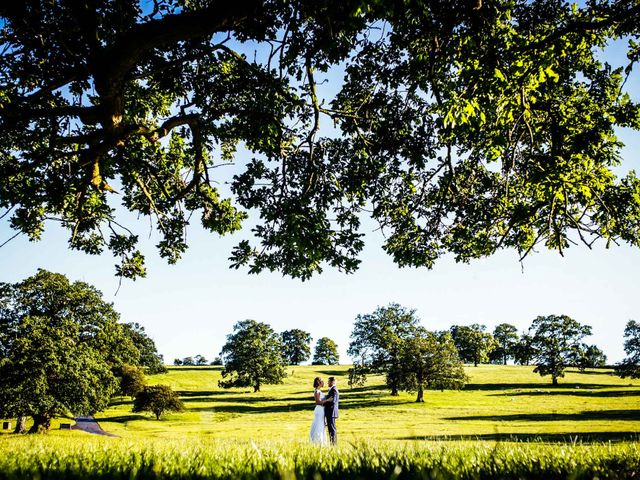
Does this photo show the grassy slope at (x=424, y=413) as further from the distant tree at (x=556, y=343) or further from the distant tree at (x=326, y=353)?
the distant tree at (x=326, y=353)

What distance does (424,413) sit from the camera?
4872 cm

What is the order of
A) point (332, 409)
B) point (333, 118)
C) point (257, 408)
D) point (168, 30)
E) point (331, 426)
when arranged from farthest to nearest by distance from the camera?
point (257, 408) → point (332, 409) → point (331, 426) → point (333, 118) → point (168, 30)

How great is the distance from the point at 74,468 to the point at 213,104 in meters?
8.61

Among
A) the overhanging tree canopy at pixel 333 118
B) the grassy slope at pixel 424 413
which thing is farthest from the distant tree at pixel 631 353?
the overhanging tree canopy at pixel 333 118

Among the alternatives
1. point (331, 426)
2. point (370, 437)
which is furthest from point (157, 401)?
point (370, 437)

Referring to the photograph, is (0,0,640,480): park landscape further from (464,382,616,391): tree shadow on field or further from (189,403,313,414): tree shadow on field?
(464,382,616,391): tree shadow on field

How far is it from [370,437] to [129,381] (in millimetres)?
61404

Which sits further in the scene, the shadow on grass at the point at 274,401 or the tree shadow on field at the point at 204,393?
the tree shadow on field at the point at 204,393

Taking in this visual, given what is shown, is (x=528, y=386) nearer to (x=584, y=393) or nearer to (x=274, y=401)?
(x=584, y=393)

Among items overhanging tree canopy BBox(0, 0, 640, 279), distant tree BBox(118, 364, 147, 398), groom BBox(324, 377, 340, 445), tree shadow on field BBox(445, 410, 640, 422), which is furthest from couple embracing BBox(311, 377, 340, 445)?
distant tree BBox(118, 364, 147, 398)

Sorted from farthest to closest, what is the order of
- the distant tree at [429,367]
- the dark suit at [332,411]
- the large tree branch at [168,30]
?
1. the distant tree at [429,367]
2. the dark suit at [332,411]
3. the large tree branch at [168,30]

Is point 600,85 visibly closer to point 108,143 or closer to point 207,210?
point 207,210

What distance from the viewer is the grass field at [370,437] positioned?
3658 mm

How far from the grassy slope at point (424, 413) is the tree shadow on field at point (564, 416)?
0.32ft
